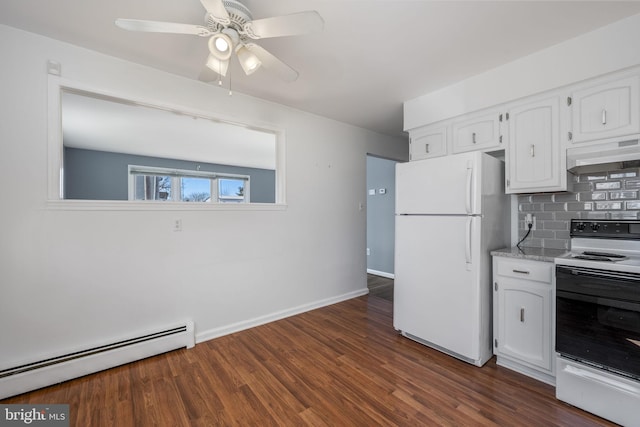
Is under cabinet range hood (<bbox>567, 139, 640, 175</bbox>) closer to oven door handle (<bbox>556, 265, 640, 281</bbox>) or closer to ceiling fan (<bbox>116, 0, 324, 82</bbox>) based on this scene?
oven door handle (<bbox>556, 265, 640, 281</bbox>)

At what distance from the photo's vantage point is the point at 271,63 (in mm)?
1666

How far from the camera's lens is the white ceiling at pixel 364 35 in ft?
5.39

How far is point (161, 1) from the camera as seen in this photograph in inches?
62.9

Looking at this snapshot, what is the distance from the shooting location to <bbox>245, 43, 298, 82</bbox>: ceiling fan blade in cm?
159

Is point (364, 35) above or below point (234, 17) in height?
above

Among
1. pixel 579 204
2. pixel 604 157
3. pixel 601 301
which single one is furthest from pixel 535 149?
pixel 601 301

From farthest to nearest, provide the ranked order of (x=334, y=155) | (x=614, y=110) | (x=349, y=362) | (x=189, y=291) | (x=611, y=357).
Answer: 1. (x=334, y=155)
2. (x=189, y=291)
3. (x=349, y=362)
4. (x=614, y=110)
5. (x=611, y=357)

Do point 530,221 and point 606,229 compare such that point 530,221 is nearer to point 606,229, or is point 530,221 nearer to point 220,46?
point 606,229

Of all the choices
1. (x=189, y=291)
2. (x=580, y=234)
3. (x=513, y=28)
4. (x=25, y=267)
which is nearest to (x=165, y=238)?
(x=189, y=291)

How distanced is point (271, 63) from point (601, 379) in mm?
2756

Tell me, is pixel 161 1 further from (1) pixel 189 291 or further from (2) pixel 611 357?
(2) pixel 611 357

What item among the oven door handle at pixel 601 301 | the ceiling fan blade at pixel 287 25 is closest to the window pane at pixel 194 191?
the ceiling fan blade at pixel 287 25

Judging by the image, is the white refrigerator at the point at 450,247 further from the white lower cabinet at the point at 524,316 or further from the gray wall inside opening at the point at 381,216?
the gray wall inside opening at the point at 381,216

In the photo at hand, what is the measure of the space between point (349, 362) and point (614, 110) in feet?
8.62
